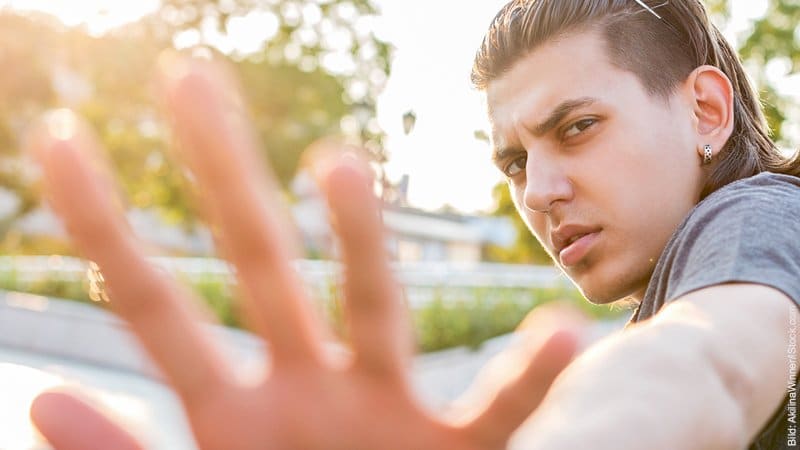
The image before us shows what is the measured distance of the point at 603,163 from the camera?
1.49m

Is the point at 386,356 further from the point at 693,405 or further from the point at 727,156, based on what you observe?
the point at 727,156

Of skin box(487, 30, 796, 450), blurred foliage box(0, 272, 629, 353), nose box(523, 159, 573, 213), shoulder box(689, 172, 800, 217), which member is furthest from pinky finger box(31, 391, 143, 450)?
blurred foliage box(0, 272, 629, 353)

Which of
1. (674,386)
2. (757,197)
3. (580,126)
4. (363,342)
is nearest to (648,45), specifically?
(580,126)

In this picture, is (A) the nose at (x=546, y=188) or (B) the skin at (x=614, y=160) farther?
(A) the nose at (x=546, y=188)

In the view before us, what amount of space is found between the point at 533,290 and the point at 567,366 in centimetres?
1072

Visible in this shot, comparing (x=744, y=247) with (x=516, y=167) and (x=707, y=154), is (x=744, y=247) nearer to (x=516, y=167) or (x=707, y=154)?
(x=707, y=154)

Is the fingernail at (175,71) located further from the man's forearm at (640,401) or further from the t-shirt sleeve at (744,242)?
the t-shirt sleeve at (744,242)

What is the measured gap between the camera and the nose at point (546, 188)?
1.52 metres

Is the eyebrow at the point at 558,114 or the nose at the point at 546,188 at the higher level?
the eyebrow at the point at 558,114

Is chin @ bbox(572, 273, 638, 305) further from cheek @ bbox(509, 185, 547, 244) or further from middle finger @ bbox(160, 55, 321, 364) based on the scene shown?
middle finger @ bbox(160, 55, 321, 364)

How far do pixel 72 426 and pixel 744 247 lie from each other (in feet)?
2.60

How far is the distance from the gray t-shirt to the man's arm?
73mm

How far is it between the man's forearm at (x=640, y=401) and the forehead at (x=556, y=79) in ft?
2.61

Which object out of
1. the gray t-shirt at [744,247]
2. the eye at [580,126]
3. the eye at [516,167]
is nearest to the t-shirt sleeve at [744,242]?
the gray t-shirt at [744,247]
